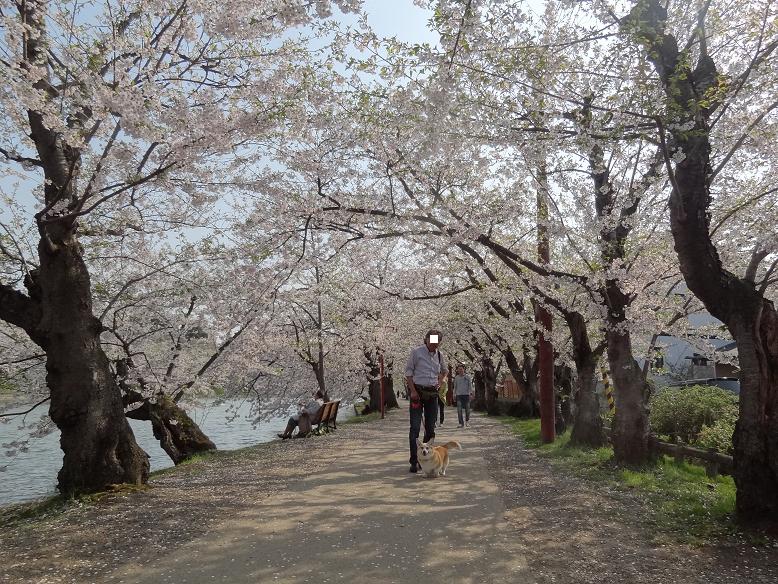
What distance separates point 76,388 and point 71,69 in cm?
367

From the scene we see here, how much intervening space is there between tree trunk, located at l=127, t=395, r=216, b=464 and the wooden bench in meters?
2.47

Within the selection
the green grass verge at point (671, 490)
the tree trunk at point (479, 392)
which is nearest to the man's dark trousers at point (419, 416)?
the green grass verge at point (671, 490)

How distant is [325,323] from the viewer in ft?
82.0

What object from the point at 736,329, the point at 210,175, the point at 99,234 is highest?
the point at 210,175

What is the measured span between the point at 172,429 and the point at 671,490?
10944 millimetres

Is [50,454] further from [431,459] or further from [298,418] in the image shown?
[431,459]

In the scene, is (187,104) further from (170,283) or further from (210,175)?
(170,283)

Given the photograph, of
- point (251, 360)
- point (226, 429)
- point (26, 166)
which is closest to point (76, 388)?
point (26, 166)

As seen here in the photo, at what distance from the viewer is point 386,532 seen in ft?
16.8

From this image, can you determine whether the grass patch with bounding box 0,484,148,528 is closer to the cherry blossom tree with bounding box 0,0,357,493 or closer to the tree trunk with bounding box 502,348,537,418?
the cherry blossom tree with bounding box 0,0,357,493

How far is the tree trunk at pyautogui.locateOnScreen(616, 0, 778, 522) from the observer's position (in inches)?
196

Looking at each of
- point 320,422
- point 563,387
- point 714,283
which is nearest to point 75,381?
point 714,283

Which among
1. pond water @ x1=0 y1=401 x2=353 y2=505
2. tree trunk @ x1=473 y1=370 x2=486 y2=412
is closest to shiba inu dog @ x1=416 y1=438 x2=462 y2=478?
pond water @ x1=0 y1=401 x2=353 y2=505

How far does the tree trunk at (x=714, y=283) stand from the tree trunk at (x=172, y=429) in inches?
455
